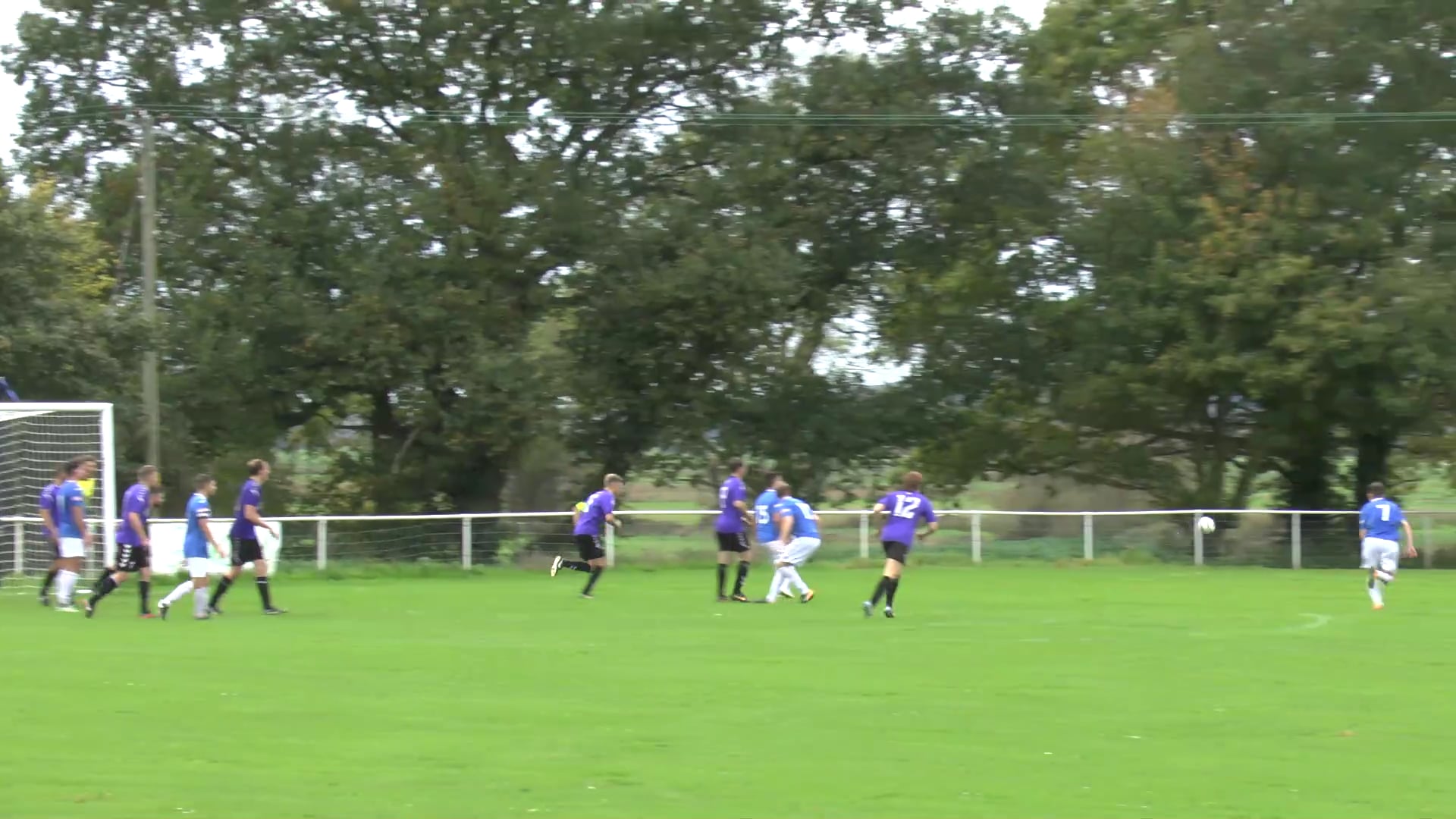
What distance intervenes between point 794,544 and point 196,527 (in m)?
6.89

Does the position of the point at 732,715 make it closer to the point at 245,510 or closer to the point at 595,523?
the point at 245,510

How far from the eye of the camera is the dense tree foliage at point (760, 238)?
3488 centimetres

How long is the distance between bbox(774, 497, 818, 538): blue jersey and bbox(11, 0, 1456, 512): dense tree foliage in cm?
1298

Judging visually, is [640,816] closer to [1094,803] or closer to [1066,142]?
[1094,803]

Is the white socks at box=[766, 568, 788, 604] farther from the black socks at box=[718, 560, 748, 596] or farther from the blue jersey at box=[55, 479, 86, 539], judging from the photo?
the blue jersey at box=[55, 479, 86, 539]

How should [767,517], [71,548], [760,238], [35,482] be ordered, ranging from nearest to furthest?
1. [71,548]
2. [767,517]
3. [35,482]
4. [760,238]

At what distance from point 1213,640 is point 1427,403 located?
19.1 meters

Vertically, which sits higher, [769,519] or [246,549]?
[769,519]

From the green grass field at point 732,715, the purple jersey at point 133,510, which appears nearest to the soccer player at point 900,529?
the green grass field at point 732,715

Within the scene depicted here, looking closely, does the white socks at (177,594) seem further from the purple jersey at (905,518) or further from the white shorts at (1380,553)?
the white shorts at (1380,553)

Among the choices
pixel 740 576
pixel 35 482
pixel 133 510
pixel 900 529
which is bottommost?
pixel 740 576

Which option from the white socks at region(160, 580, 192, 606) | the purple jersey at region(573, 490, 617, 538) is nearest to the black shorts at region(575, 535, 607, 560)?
the purple jersey at region(573, 490, 617, 538)

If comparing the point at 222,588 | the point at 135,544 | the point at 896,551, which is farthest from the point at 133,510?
the point at 896,551

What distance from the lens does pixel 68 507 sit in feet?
70.6
